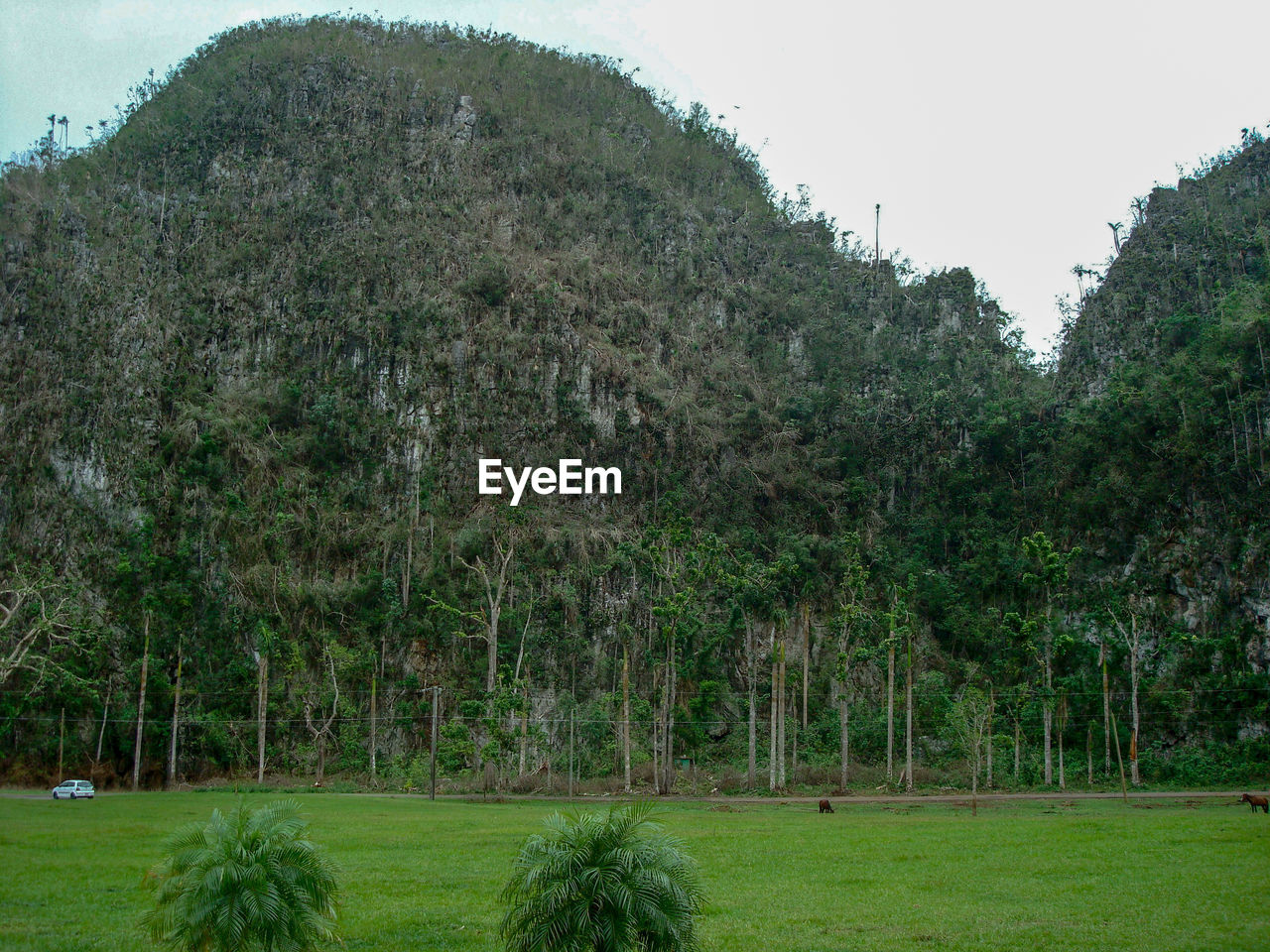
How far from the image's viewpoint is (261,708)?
5481 centimetres

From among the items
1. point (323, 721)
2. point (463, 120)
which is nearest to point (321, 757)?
point (323, 721)

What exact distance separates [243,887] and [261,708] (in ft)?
149

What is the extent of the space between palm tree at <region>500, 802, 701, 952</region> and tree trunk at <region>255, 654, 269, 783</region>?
147ft

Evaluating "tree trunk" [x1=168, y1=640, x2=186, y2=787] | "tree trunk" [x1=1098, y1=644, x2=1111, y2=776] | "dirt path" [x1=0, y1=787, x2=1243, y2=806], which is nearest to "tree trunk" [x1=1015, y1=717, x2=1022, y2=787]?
"dirt path" [x1=0, y1=787, x2=1243, y2=806]

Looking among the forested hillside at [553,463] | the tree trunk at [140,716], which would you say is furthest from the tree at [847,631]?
the tree trunk at [140,716]

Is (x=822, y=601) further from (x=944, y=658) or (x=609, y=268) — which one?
(x=609, y=268)

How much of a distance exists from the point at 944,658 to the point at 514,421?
102ft

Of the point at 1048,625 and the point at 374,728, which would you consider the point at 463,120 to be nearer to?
the point at 374,728

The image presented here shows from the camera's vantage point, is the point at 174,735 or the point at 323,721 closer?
the point at 174,735

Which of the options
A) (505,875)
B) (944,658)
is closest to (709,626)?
(944,658)

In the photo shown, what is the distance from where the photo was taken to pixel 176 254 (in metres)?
76.7

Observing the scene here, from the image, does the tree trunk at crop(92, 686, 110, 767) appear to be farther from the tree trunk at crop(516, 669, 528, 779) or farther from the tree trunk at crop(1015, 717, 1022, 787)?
the tree trunk at crop(1015, 717, 1022, 787)

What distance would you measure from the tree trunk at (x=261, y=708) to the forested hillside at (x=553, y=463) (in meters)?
0.33

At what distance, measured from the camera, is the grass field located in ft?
56.3
